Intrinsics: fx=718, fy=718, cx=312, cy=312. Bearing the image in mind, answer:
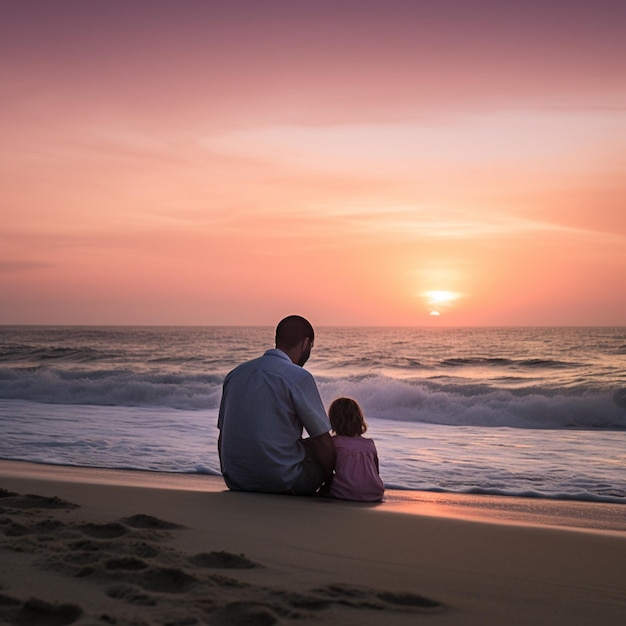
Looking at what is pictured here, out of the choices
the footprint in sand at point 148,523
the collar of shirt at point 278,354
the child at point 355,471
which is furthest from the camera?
the child at point 355,471

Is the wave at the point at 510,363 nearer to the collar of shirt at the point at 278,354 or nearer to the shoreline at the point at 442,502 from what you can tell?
the shoreline at the point at 442,502

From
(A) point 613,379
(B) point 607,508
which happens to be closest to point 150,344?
(A) point 613,379

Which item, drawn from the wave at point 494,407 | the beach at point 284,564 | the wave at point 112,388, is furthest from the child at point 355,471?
the wave at point 112,388

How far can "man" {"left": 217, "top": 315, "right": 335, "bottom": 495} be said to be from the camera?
496cm

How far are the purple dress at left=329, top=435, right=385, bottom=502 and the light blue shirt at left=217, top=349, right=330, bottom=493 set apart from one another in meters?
0.33

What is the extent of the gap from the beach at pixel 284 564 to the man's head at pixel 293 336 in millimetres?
1047

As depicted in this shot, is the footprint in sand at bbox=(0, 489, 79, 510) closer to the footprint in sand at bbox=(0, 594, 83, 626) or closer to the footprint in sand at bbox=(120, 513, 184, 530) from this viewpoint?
the footprint in sand at bbox=(120, 513, 184, 530)

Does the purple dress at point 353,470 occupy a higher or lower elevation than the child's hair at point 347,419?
lower

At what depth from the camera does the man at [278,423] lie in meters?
4.96

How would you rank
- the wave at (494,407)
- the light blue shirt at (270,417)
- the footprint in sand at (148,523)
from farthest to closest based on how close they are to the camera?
the wave at (494,407), the light blue shirt at (270,417), the footprint in sand at (148,523)

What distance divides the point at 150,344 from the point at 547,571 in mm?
45455

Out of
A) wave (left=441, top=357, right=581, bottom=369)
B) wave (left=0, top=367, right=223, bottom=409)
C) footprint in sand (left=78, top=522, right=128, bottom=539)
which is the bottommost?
wave (left=0, top=367, right=223, bottom=409)

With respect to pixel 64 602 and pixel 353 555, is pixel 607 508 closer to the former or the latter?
pixel 353 555

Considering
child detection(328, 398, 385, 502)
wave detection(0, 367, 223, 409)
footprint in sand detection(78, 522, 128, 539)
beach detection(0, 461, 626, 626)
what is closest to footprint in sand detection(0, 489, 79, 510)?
beach detection(0, 461, 626, 626)
